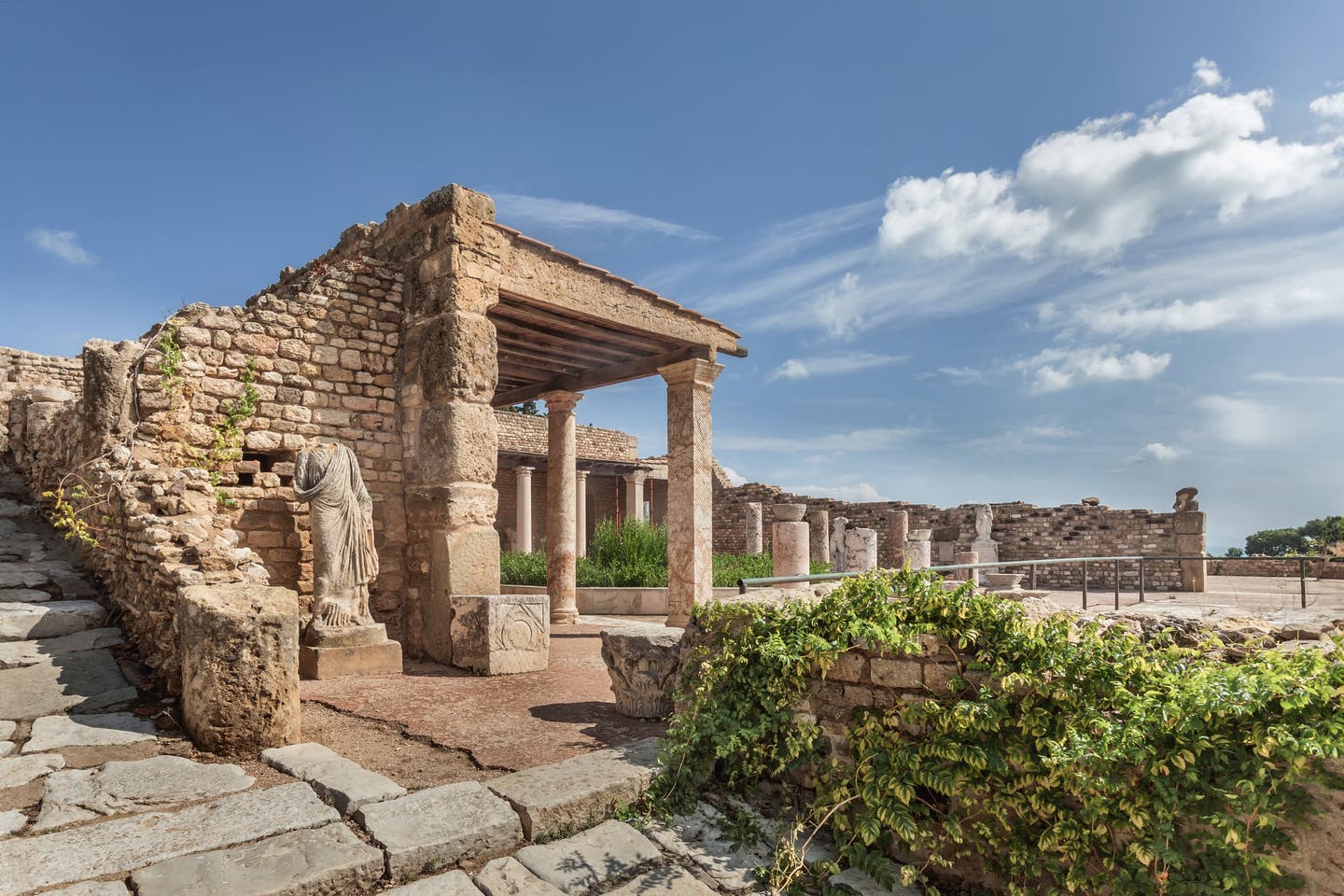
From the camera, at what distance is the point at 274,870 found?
2.70 metres

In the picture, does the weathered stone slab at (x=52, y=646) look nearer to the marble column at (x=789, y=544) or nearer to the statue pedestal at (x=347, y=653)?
the statue pedestal at (x=347, y=653)

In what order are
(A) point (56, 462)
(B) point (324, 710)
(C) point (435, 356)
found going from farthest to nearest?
(A) point (56, 462)
(C) point (435, 356)
(B) point (324, 710)

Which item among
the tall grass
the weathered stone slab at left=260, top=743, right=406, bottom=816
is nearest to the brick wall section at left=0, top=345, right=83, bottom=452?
the tall grass

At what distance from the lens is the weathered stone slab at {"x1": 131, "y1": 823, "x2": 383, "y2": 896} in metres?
2.59

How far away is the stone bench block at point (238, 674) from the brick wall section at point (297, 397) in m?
2.48

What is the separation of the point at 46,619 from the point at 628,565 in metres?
7.81

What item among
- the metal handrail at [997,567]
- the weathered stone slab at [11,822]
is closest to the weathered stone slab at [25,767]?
the weathered stone slab at [11,822]

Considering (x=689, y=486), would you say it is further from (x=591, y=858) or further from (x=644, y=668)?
(x=591, y=858)

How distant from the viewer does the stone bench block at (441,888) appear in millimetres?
2760

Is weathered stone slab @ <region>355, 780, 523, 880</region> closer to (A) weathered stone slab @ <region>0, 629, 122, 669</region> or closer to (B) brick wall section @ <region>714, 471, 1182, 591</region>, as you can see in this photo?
(A) weathered stone slab @ <region>0, 629, 122, 669</region>

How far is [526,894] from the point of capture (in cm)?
280

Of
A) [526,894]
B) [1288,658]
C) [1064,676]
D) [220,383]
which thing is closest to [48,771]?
[526,894]

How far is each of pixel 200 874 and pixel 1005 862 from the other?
3013 mm

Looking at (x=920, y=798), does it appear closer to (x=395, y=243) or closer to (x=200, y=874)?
(x=200, y=874)
